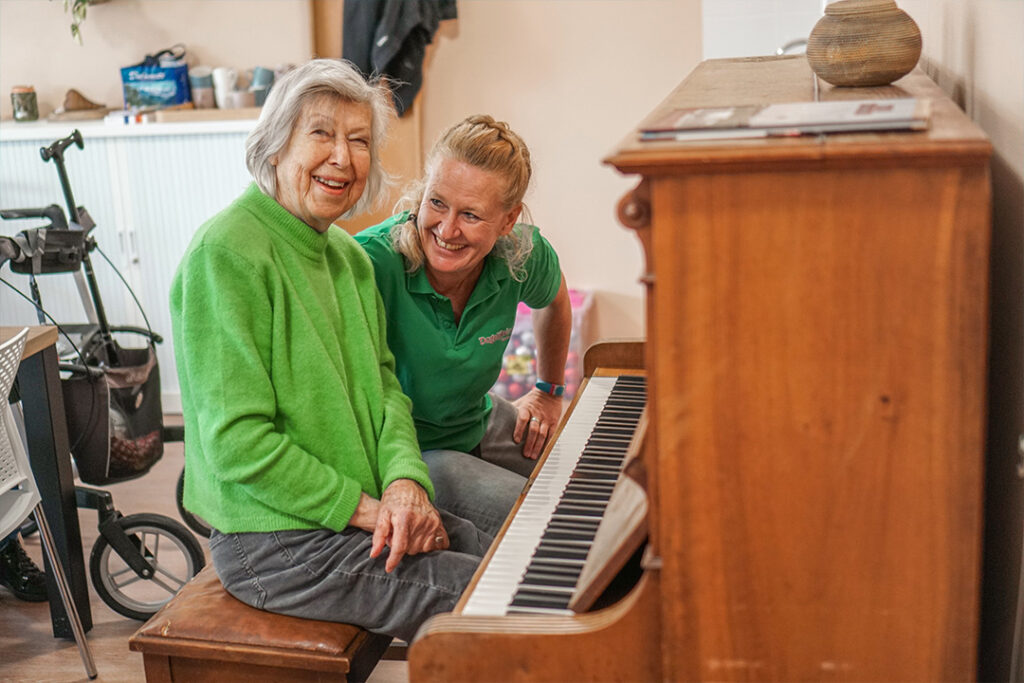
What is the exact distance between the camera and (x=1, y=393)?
2225mm

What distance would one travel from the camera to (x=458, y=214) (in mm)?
1969

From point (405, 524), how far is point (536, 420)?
81 cm

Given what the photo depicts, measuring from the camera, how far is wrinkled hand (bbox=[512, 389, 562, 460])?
7.82ft

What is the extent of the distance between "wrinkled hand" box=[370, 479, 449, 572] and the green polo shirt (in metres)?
0.37

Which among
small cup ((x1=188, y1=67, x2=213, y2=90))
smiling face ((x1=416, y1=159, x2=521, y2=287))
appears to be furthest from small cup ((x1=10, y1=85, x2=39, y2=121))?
smiling face ((x1=416, y1=159, x2=521, y2=287))

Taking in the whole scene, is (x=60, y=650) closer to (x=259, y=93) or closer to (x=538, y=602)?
(x=538, y=602)

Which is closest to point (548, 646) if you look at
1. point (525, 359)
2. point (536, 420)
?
point (536, 420)

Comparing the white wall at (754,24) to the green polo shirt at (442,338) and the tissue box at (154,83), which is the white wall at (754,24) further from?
the tissue box at (154,83)

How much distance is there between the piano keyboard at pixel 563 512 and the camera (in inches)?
48.7

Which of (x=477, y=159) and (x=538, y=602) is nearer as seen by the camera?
(x=538, y=602)

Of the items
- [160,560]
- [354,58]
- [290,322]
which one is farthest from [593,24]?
[290,322]

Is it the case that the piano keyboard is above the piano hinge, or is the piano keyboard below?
below

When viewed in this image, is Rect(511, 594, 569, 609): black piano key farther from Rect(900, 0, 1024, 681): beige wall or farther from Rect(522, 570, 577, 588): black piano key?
Rect(900, 0, 1024, 681): beige wall

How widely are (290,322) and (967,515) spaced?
40.7 inches
